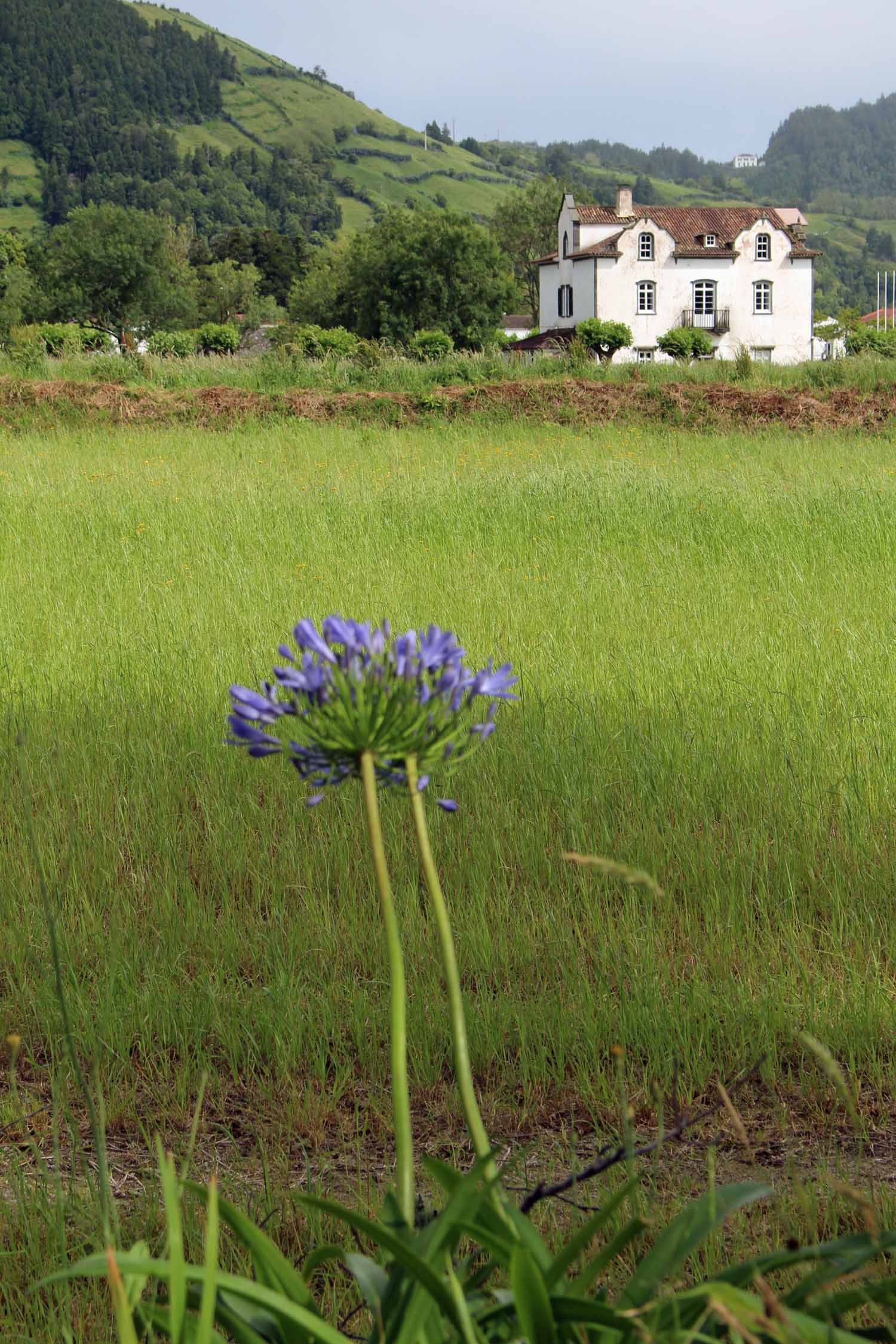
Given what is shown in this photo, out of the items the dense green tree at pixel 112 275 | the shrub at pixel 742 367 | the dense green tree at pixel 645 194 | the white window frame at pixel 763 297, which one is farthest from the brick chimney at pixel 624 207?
the dense green tree at pixel 645 194

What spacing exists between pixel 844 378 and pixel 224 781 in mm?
17961

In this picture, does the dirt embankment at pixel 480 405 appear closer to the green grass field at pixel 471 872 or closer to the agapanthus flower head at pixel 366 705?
the green grass field at pixel 471 872

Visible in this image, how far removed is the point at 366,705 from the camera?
1.00 m

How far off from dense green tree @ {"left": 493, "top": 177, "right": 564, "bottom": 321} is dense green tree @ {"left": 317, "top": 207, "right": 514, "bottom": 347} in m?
23.2

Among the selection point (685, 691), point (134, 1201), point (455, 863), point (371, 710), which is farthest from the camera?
point (685, 691)

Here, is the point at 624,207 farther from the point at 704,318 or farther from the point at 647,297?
the point at 704,318

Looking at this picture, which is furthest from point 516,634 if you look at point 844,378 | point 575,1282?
point 844,378

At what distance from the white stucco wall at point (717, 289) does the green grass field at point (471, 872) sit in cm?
4960

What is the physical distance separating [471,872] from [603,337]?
3378 cm

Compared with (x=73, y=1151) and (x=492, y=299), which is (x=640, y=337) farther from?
A: (x=73, y=1151)

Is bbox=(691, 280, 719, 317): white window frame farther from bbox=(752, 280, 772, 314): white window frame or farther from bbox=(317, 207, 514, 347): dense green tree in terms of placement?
bbox=(317, 207, 514, 347): dense green tree

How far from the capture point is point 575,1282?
1067 millimetres

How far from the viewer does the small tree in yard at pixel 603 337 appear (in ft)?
111

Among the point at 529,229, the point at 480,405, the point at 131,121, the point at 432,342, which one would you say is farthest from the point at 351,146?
the point at 480,405
